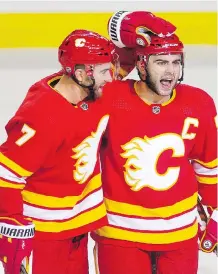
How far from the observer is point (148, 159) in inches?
84.1

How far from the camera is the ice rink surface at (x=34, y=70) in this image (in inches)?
154

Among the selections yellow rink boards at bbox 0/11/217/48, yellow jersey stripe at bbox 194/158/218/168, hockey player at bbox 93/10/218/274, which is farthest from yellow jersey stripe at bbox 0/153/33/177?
yellow rink boards at bbox 0/11/217/48

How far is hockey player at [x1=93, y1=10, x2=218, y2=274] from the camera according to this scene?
210 cm

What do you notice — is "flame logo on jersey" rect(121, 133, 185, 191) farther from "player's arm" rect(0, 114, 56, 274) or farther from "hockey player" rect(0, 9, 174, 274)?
"player's arm" rect(0, 114, 56, 274)

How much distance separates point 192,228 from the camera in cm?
222

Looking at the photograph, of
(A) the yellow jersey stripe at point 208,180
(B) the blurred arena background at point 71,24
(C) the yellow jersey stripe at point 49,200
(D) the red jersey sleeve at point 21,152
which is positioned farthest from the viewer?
(B) the blurred arena background at point 71,24

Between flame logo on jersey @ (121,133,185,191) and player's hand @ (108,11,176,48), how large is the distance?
8.7 inches

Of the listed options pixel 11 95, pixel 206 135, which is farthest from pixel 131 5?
pixel 206 135

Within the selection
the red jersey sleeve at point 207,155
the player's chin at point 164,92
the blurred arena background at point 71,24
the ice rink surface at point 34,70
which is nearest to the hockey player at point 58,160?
the player's chin at point 164,92

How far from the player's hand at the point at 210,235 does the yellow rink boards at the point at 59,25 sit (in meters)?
2.25

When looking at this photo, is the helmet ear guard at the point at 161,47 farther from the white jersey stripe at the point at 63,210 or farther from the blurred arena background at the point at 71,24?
the blurred arena background at the point at 71,24

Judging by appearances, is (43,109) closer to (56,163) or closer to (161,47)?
(56,163)

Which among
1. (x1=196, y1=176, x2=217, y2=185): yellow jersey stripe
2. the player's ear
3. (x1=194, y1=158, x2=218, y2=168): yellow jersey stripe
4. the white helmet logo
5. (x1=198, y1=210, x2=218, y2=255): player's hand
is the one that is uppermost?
the white helmet logo

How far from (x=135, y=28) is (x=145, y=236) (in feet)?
1.58
